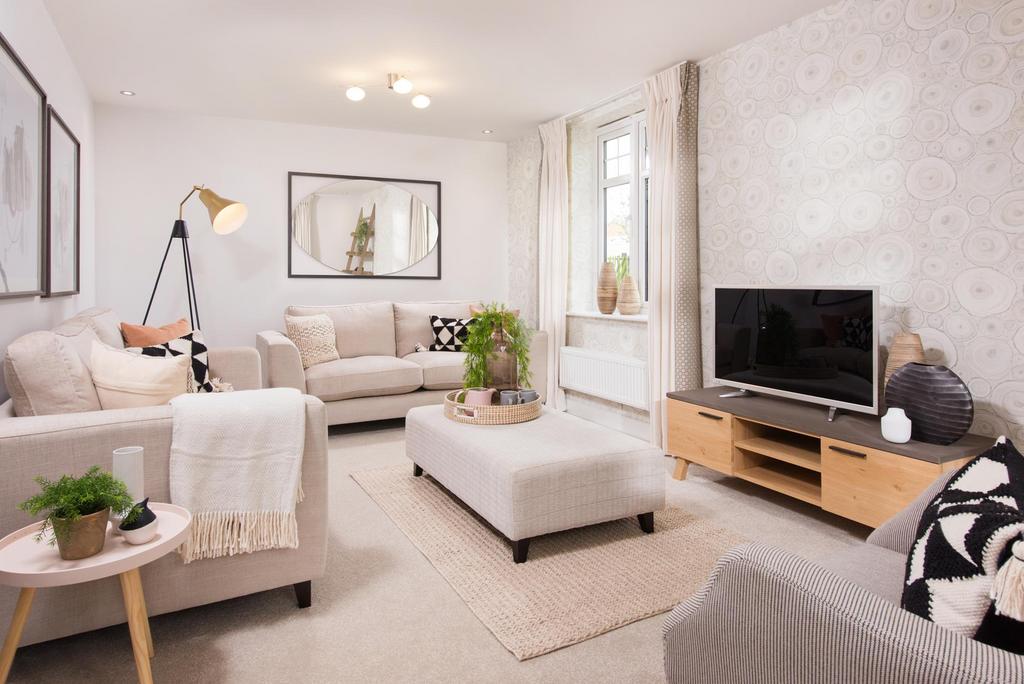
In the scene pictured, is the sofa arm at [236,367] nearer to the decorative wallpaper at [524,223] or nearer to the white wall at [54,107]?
the white wall at [54,107]

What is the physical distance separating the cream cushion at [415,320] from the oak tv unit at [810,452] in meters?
2.45

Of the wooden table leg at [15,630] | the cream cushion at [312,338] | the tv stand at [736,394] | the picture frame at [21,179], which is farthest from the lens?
the cream cushion at [312,338]

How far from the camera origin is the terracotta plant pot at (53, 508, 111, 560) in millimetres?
1398

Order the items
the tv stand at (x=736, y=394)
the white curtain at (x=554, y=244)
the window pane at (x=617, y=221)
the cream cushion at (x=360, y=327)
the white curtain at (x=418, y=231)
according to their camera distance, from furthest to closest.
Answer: the white curtain at (x=418, y=231) → the white curtain at (x=554, y=244) → the cream cushion at (x=360, y=327) → the window pane at (x=617, y=221) → the tv stand at (x=736, y=394)

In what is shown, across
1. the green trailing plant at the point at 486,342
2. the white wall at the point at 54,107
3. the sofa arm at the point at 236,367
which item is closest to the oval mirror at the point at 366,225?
the white wall at the point at 54,107

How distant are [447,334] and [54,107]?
9.57 feet

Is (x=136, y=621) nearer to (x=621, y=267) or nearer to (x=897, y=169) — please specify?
(x=897, y=169)

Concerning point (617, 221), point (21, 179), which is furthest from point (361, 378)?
point (21, 179)

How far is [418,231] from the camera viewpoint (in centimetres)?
577

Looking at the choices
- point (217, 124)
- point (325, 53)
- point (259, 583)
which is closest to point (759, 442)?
point (259, 583)

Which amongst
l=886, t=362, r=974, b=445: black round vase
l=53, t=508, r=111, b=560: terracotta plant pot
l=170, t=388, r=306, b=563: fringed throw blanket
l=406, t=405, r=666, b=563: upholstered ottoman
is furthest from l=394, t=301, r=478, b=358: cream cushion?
l=53, t=508, r=111, b=560: terracotta plant pot

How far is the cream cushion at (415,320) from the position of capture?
17.2ft

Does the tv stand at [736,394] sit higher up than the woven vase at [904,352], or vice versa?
the woven vase at [904,352]

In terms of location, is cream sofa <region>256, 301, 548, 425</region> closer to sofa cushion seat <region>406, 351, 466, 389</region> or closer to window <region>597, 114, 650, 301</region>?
sofa cushion seat <region>406, 351, 466, 389</region>
